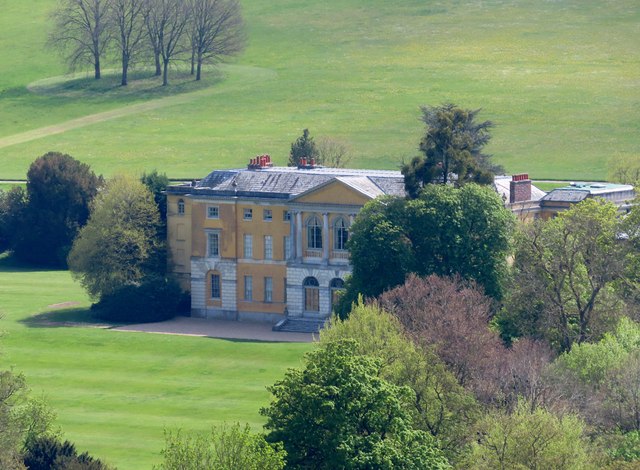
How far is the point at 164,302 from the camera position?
366ft

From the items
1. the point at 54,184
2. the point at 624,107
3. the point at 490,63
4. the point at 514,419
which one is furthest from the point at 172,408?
the point at 490,63

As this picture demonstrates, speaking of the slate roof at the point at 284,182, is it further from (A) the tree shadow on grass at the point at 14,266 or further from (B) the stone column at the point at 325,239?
(A) the tree shadow on grass at the point at 14,266

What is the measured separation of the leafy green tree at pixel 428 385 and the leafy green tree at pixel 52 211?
209 feet

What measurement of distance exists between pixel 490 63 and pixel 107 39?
41.4 m

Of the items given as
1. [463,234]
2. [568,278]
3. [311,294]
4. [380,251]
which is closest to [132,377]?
[380,251]

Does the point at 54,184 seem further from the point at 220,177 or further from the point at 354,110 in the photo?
the point at 354,110

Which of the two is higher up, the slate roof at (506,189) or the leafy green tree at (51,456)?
the slate roof at (506,189)

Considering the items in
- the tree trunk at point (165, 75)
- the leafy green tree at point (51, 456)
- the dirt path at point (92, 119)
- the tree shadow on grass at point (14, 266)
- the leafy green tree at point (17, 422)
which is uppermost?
the tree trunk at point (165, 75)

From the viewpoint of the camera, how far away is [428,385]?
223ft

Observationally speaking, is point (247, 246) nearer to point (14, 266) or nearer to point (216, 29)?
point (14, 266)

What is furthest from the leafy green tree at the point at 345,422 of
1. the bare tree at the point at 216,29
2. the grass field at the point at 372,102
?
the bare tree at the point at 216,29

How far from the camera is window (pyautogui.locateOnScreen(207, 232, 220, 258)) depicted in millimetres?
113188

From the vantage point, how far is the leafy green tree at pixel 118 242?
113 m

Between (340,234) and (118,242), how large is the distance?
1454cm
